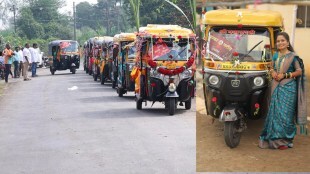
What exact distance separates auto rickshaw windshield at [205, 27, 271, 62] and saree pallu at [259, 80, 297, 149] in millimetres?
629

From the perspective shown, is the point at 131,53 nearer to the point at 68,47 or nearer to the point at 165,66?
the point at 165,66

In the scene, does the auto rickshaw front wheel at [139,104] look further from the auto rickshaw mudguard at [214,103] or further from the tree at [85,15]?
the tree at [85,15]

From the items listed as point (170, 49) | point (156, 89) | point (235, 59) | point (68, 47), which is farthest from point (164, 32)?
point (68, 47)

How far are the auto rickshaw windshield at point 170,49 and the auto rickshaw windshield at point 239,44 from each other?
173 inches

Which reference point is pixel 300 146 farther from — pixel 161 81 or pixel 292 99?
pixel 161 81

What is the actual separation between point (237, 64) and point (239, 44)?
1.33ft

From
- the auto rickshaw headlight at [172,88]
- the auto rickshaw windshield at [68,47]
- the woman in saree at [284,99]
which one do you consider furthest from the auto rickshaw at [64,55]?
the woman in saree at [284,99]

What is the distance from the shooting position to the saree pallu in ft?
21.7

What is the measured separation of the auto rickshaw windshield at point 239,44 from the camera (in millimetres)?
7105

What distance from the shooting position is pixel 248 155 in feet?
21.4

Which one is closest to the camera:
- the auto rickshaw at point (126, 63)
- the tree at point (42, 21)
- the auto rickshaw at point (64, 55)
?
the auto rickshaw at point (126, 63)

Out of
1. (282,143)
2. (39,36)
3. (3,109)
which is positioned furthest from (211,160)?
(39,36)

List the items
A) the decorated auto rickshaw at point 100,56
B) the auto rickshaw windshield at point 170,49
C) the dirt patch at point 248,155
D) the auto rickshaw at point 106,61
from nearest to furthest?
the dirt patch at point 248,155 < the auto rickshaw windshield at point 170,49 < the auto rickshaw at point 106,61 < the decorated auto rickshaw at point 100,56

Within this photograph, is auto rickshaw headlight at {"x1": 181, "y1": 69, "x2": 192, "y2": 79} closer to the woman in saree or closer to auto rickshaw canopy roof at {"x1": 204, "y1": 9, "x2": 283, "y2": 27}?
auto rickshaw canopy roof at {"x1": 204, "y1": 9, "x2": 283, "y2": 27}
